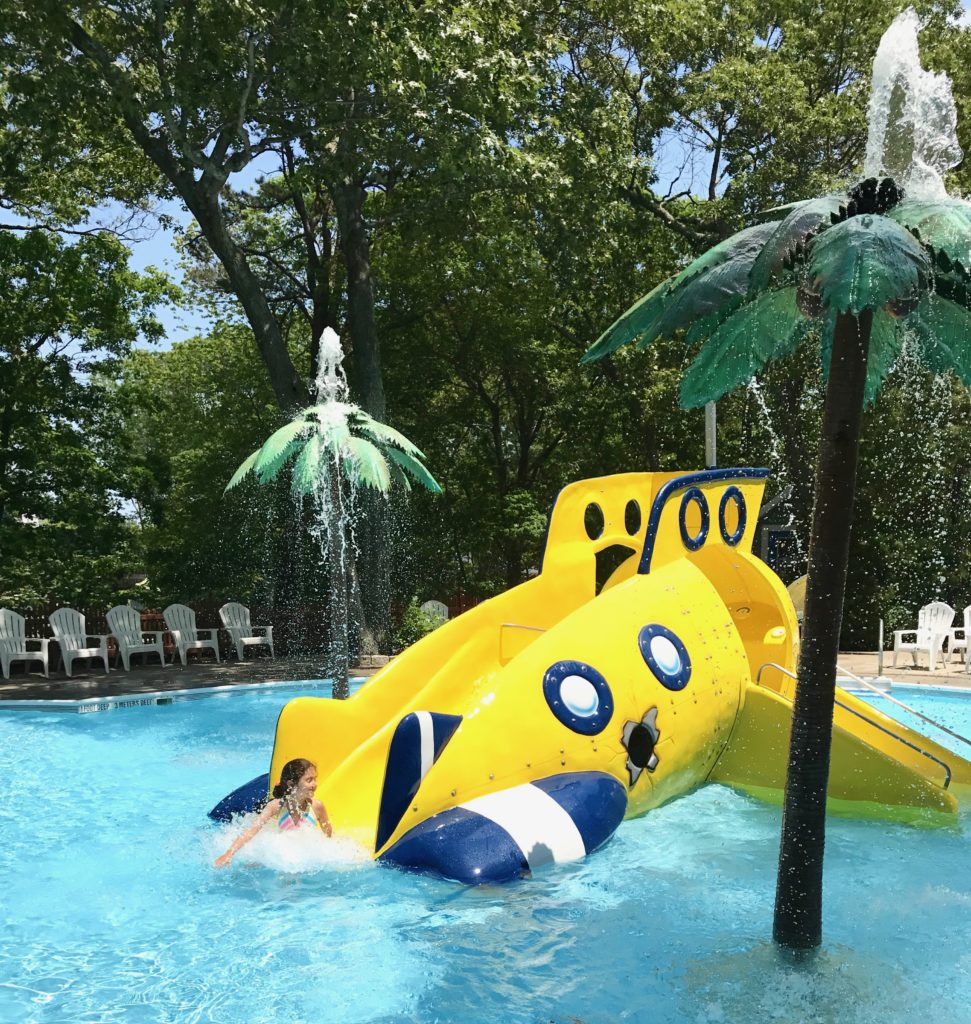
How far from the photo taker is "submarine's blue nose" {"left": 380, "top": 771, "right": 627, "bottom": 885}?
585cm

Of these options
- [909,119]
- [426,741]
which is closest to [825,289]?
[909,119]

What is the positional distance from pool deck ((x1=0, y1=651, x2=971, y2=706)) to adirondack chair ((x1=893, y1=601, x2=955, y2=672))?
298mm

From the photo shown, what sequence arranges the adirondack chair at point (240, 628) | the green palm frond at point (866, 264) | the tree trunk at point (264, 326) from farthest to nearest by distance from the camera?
the adirondack chair at point (240, 628) → the tree trunk at point (264, 326) → the green palm frond at point (866, 264)

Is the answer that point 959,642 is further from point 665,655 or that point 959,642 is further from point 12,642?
point 12,642

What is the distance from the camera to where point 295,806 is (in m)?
6.51

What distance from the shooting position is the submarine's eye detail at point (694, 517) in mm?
8219

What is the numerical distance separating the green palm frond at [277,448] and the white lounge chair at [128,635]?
757cm

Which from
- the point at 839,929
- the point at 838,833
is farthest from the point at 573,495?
the point at 839,929

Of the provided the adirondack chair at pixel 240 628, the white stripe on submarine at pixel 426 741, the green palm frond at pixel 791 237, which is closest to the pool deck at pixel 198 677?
the adirondack chair at pixel 240 628

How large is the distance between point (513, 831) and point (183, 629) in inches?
548

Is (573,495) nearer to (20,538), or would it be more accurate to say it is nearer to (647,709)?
(647,709)

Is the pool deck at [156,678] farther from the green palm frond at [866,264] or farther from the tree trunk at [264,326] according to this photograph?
the green palm frond at [866,264]

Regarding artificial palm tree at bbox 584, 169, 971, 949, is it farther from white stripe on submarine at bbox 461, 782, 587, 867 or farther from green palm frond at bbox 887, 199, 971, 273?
white stripe on submarine at bbox 461, 782, 587, 867

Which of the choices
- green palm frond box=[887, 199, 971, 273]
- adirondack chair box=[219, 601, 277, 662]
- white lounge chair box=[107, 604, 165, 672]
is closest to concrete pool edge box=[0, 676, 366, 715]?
white lounge chair box=[107, 604, 165, 672]
